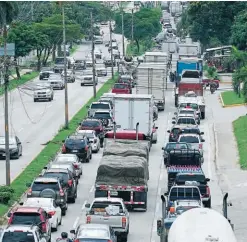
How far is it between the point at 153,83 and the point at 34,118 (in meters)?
10.00

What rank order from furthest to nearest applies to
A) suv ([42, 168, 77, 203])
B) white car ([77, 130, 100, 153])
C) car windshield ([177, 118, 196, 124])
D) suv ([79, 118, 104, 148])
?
car windshield ([177, 118, 196, 124]) < suv ([79, 118, 104, 148]) < white car ([77, 130, 100, 153]) < suv ([42, 168, 77, 203])

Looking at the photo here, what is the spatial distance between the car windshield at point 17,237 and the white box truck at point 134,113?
30.7 metres

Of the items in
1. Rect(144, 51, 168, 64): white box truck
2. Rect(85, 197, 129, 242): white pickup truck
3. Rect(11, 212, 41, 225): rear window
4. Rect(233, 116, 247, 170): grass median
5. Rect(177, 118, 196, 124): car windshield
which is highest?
Rect(144, 51, 168, 64): white box truck

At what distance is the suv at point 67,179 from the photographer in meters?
52.4

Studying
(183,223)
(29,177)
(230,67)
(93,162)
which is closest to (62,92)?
(230,67)

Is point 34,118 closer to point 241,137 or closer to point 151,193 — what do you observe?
point 241,137

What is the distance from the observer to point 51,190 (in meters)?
49.1

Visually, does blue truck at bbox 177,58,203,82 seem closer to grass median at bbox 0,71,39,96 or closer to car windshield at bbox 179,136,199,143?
grass median at bbox 0,71,39,96

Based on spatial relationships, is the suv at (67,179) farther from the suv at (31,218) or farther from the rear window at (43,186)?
the suv at (31,218)

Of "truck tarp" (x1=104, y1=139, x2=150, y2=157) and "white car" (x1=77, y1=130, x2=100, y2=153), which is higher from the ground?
"truck tarp" (x1=104, y1=139, x2=150, y2=157)

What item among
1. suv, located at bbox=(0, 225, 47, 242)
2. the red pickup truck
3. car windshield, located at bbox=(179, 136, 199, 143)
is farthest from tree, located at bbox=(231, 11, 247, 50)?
suv, located at bbox=(0, 225, 47, 242)

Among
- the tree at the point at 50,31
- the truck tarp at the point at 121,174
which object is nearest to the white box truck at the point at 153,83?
the tree at the point at 50,31

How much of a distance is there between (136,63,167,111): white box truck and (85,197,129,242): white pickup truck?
4767 centimetres

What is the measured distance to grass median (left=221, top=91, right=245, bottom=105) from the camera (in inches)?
3804
